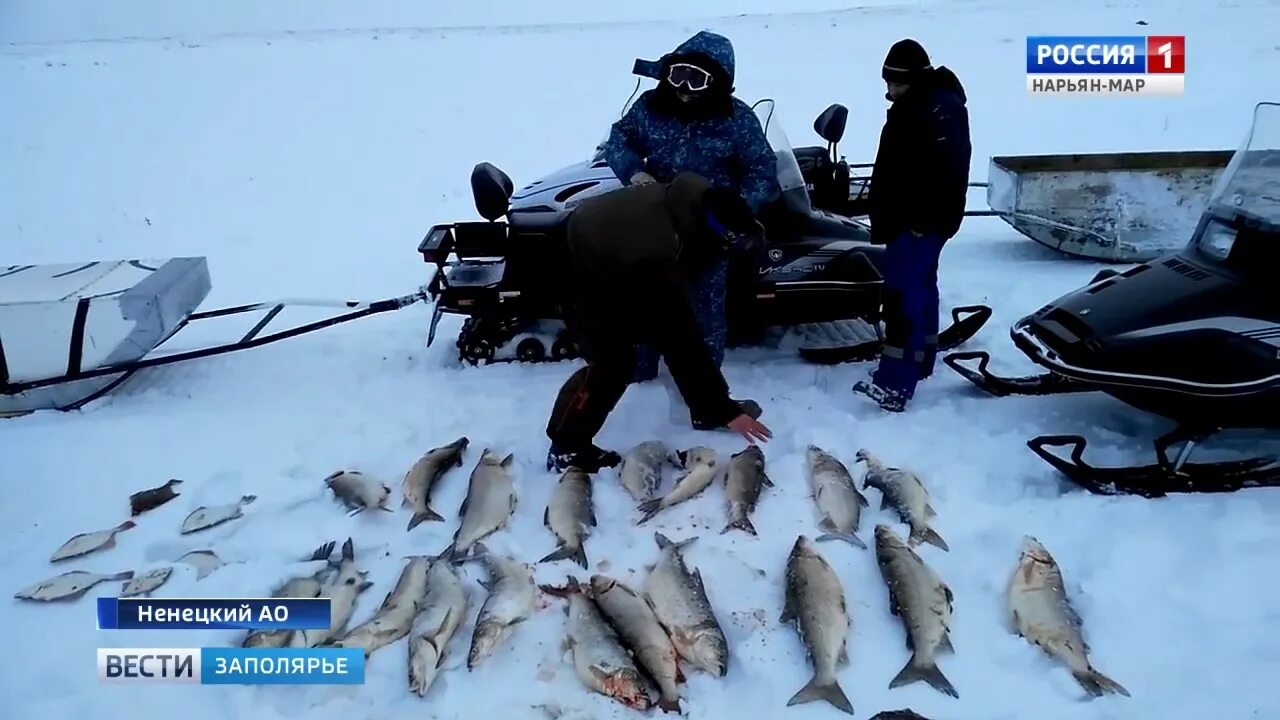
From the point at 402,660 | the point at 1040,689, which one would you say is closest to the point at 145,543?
the point at 402,660

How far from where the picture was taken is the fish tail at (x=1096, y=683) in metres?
2.56

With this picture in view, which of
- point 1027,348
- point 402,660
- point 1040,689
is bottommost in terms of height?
point 1040,689

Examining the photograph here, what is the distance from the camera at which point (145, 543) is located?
346cm

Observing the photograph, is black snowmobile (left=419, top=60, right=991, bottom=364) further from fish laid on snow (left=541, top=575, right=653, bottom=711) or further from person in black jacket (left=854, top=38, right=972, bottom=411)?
fish laid on snow (left=541, top=575, right=653, bottom=711)

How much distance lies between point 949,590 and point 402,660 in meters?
1.81

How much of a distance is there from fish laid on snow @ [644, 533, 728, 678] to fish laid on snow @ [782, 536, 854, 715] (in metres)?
0.25

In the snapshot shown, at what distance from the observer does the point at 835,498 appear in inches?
135

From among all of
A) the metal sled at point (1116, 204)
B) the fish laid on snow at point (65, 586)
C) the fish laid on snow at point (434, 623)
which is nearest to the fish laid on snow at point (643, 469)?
the fish laid on snow at point (434, 623)

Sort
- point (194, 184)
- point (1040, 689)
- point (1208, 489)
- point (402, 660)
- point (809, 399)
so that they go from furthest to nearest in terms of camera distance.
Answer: point (194, 184)
point (809, 399)
point (1208, 489)
point (402, 660)
point (1040, 689)

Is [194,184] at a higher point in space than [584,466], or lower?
higher

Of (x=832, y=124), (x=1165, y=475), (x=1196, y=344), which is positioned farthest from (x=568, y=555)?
(x=832, y=124)

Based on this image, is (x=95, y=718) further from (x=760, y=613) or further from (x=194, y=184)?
(x=194, y=184)

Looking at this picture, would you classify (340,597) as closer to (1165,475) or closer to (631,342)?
(631,342)

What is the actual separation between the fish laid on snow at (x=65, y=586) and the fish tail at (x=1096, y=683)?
10.7 feet
